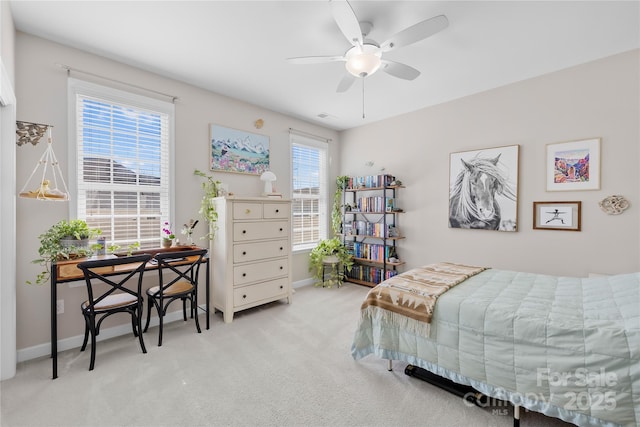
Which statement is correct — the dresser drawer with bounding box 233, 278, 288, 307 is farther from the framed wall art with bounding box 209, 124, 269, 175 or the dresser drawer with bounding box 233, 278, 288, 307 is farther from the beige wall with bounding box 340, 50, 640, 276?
the beige wall with bounding box 340, 50, 640, 276

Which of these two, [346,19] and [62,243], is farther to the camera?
[62,243]

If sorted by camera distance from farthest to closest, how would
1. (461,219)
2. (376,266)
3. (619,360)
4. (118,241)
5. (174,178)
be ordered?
(376,266)
(461,219)
(174,178)
(118,241)
(619,360)

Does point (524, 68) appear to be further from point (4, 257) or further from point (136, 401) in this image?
point (4, 257)

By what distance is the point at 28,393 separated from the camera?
73.8 inches

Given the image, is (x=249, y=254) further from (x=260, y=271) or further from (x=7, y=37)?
(x=7, y=37)

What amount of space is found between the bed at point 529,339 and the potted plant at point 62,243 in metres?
2.39

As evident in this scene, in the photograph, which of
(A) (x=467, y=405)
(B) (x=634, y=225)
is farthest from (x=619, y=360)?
(B) (x=634, y=225)

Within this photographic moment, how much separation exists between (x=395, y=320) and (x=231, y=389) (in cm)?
126

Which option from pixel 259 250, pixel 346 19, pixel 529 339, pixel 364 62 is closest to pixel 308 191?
pixel 259 250

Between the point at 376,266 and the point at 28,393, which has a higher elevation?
the point at 376,266

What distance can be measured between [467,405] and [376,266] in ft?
9.20

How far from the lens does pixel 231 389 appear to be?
194 centimetres

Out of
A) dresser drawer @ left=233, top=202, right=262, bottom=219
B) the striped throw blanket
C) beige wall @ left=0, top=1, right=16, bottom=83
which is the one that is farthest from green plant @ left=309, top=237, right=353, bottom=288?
beige wall @ left=0, top=1, right=16, bottom=83

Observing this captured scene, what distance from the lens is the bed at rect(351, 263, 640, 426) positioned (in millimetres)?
1331
